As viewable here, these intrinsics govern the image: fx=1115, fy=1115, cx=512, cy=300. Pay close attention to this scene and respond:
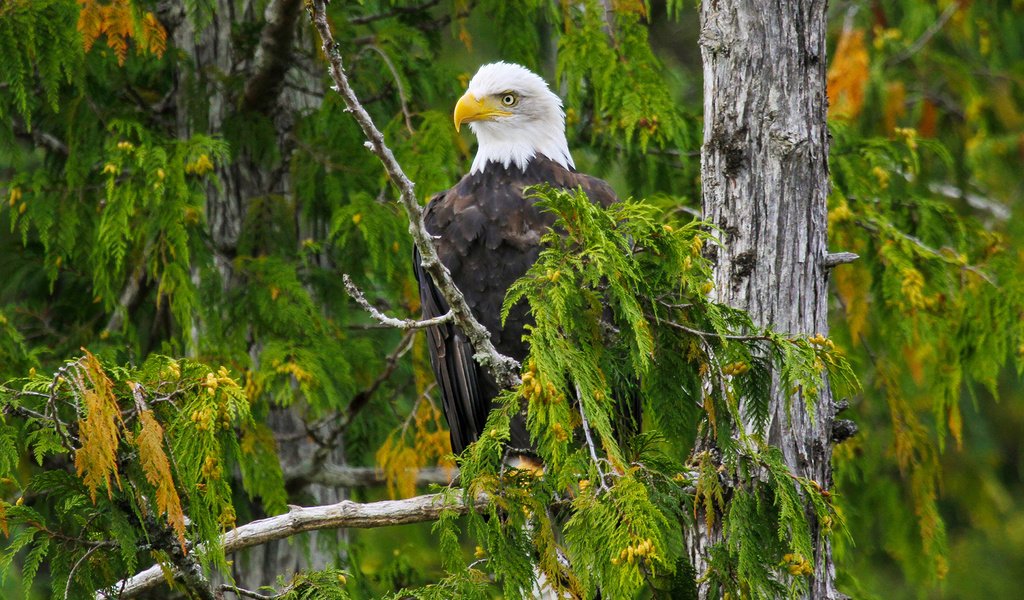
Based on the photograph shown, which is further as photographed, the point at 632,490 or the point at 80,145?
the point at 80,145

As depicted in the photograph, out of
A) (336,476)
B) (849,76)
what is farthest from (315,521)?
(849,76)

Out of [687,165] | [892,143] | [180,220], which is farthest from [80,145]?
[892,143]

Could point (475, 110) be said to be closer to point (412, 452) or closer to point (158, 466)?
point (412, 452)

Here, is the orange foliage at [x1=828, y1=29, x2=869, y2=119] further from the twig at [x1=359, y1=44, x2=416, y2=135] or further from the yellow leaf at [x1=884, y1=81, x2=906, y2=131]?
the twig at [x1=359, y1=44, x2=416, y2=135]

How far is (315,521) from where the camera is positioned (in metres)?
3.07

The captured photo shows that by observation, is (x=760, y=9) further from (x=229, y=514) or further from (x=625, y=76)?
(x=229, y=514)

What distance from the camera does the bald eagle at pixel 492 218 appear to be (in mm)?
4148

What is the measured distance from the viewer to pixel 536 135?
456 centimetres

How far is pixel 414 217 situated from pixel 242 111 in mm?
2459

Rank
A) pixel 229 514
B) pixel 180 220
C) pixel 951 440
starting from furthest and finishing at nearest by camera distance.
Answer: pixel 951 440 → pixel 180 220 → pixel 229 514

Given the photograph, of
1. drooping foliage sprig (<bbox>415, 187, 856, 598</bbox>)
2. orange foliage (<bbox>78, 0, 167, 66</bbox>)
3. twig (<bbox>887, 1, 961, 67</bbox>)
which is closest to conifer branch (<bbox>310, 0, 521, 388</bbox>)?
drooping foliage sprig (<bbox>415, 187, 856, 598</bbox>)

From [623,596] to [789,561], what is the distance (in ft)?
1.77

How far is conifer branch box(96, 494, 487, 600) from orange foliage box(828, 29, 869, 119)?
5006 mm

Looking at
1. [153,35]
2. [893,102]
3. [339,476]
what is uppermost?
[153,35]
